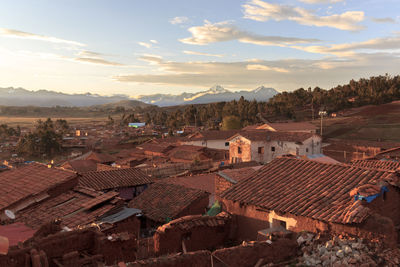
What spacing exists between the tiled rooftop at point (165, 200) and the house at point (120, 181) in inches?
58.5

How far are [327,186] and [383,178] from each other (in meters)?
1.56

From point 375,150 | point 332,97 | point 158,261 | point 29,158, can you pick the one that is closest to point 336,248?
point 158,261

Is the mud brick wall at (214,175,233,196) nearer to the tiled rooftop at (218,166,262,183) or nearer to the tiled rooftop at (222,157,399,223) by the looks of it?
the tiled rooftop at (218,166,262,183)

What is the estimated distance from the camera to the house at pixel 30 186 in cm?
1205

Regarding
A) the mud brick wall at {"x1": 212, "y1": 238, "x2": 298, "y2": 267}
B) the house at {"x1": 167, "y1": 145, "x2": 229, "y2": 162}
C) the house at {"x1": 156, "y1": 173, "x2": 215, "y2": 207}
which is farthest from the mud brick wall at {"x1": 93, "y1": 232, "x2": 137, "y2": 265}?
the house at {"x1": 167, "y1": 145, "x2": 229, "y2": 162}

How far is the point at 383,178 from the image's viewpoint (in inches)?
362

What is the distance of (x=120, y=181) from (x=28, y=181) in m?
5.26

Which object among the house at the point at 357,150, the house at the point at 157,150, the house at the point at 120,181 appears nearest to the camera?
the house at the point at 120,181

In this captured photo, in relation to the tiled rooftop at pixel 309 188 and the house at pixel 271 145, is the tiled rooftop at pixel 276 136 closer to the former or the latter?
the house at pixel 271 145

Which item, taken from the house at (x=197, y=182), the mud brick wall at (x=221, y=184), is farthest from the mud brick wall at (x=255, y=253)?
the house at (x=197, y=182)

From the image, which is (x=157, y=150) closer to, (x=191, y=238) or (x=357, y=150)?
(x=357, y=150)

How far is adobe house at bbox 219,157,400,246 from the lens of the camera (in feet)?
25.9

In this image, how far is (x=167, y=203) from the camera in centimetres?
1553

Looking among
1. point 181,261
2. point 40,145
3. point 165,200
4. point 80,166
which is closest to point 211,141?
point 80,166
